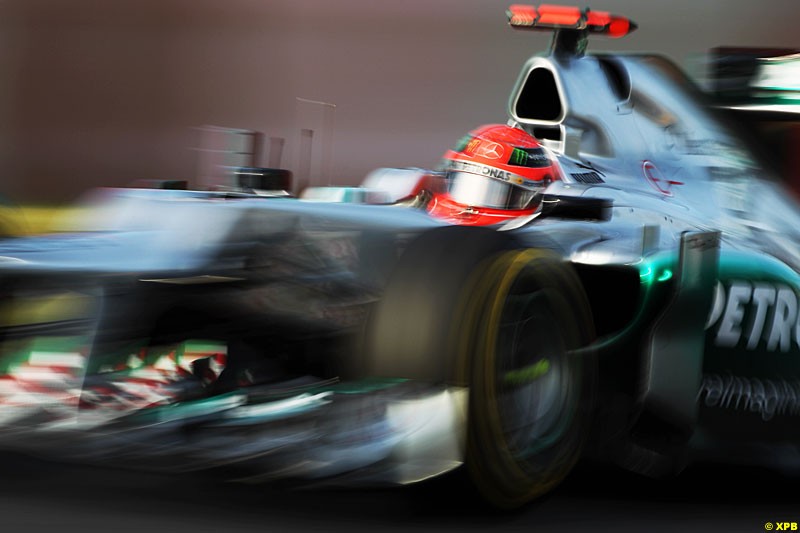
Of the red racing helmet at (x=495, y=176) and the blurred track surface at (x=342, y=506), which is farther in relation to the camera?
the red racing helmet at (x=495, y=176)

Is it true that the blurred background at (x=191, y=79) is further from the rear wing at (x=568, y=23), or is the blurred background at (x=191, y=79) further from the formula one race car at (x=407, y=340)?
the formula one race car at (x=407, y=340)

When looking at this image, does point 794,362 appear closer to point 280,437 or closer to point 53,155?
point 280,437

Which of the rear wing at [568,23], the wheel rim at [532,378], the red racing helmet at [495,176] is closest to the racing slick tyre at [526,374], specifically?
the wheel rim at [532,378]

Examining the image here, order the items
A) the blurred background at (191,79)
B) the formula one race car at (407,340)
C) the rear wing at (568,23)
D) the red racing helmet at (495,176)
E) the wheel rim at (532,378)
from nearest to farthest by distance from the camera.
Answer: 1. the formula one race car at (407,340)
2. the wheel rim at (532,378)
3. the red racing helmet at (495,176)
4. the rear wing at (568,23)
5. the blurred background at (191,79)

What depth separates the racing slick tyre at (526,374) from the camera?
2.13 meters

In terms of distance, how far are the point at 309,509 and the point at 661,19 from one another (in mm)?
4043

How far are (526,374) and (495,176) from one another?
98 cm

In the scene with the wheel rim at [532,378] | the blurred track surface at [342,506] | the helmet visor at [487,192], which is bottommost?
the blurred track surface at [342,506]

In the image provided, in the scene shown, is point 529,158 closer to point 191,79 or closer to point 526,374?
point 526,374

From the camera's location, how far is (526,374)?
2277 mm

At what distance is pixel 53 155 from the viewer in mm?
9203

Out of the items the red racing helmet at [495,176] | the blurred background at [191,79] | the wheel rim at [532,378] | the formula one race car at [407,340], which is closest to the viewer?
the formula one race car at [407,340]

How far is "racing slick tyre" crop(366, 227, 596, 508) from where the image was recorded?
6.93 feet

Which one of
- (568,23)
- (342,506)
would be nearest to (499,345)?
(342,506)
